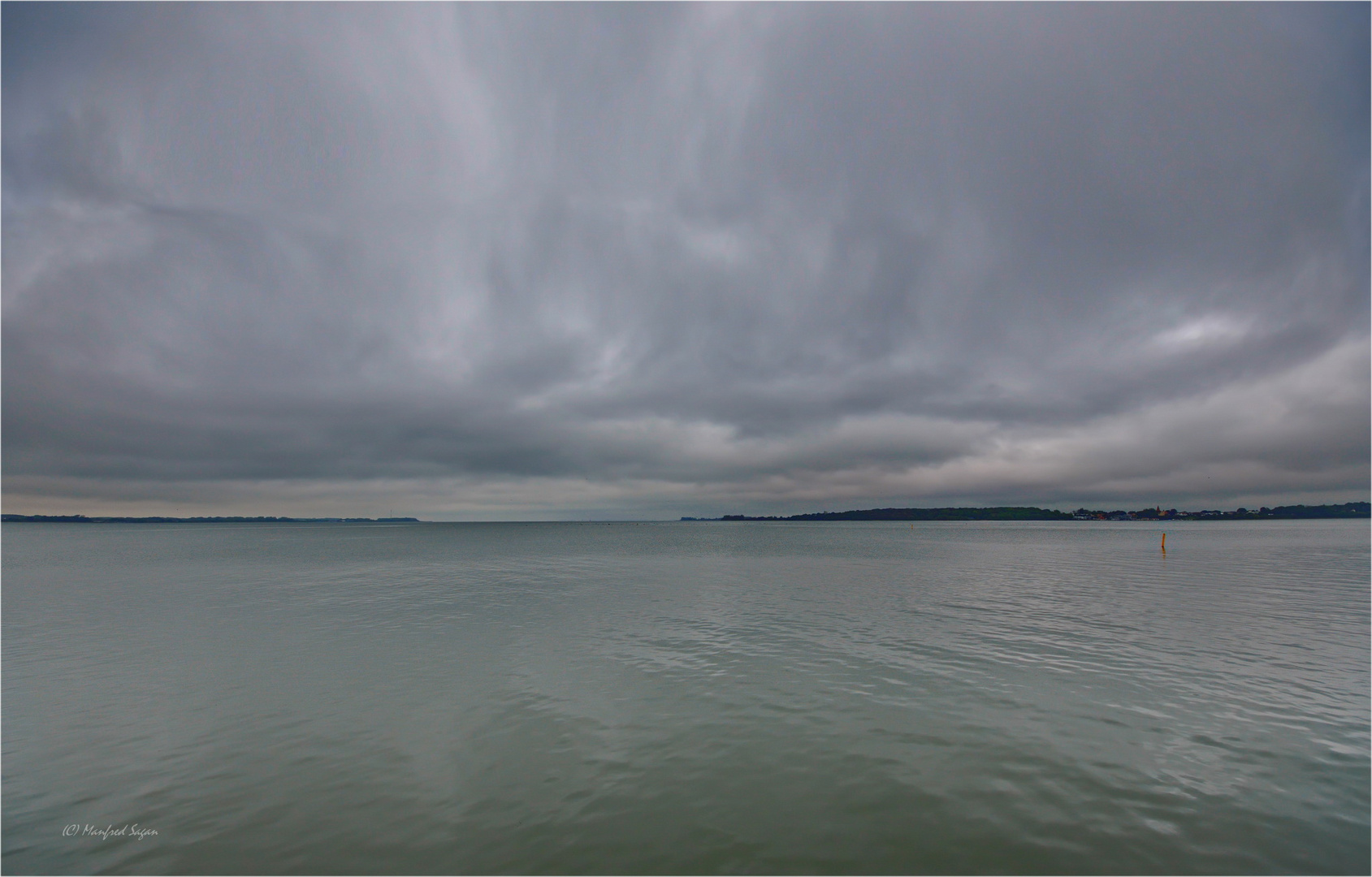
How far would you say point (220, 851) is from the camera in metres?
10.5

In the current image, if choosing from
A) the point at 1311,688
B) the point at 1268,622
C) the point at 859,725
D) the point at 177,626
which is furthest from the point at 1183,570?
the point at 177,626

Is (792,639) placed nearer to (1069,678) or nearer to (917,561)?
(1069,678)

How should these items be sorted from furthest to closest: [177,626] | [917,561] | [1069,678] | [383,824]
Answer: [917,561]
[177,626]
[1069,678]
[383,824]

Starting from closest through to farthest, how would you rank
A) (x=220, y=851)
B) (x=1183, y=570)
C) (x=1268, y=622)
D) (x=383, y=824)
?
(x=220, y=851) → (x=383, y=824) → (x=1268, y=622) → (x=1183, y=570)

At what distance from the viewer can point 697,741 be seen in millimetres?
15320

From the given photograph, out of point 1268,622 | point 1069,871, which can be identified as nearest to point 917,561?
point 1268,622

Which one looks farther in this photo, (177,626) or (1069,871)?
(177,626)

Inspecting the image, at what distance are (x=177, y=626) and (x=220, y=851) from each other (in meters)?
31.7

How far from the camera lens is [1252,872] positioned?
31.2ft

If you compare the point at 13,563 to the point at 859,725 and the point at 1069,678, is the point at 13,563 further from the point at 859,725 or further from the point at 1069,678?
the point at 1069,678

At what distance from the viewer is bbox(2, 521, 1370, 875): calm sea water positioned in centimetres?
1052

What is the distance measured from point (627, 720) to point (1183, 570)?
7469 centimetres

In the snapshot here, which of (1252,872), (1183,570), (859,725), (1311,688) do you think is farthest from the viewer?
(1183,570)

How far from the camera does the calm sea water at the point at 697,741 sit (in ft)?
34.5
